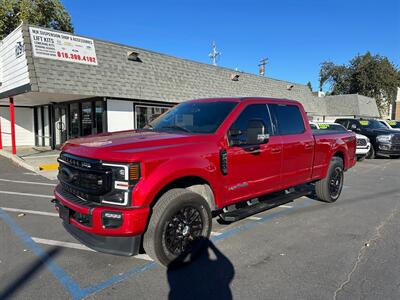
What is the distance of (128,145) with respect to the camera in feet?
11.5

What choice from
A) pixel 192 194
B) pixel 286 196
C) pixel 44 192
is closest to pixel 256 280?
pixel 192 194

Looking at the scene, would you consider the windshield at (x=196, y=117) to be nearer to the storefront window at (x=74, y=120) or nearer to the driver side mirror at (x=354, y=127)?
the storefront window at (x=74, y=120)

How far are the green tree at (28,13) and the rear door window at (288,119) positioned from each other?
2830cm

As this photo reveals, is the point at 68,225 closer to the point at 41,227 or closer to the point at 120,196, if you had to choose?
the point at 120,196

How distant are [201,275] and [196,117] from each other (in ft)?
7.33

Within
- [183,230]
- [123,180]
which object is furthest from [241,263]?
[123,180]

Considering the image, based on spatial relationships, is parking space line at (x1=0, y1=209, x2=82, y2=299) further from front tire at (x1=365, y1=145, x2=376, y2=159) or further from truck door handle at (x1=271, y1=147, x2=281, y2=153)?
front tire at (x1=365, y1=145, x2=376, y2=159)

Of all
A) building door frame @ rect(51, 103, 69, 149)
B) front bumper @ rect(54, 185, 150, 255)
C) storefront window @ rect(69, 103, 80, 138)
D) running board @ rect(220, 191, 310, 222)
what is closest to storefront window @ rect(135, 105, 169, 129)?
storefront window @ rect(69, 103, 80, 138)

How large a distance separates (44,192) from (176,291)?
18.4ft

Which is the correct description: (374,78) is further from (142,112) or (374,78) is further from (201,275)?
(201,275)

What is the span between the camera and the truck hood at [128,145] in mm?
3322

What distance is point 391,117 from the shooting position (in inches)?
2263

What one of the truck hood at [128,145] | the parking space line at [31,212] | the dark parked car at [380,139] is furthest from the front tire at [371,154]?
the parking space line at [31,212]

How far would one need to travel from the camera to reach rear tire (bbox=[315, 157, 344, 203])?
253 inches
